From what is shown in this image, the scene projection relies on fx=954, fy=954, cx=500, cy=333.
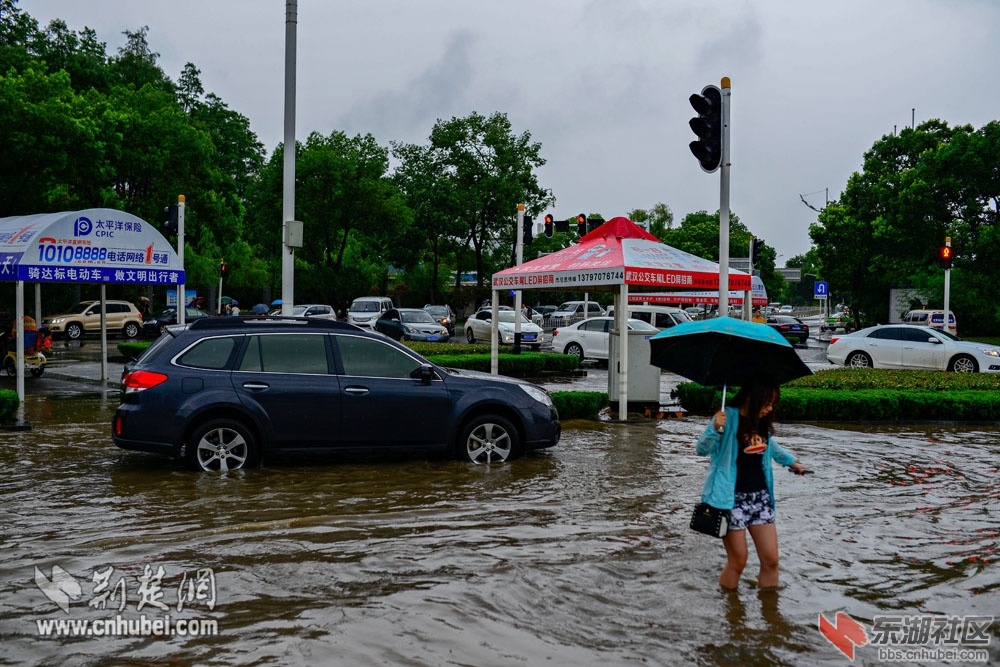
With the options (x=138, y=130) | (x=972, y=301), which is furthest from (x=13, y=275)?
(x=972, y=301)

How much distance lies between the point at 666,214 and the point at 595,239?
8710cm

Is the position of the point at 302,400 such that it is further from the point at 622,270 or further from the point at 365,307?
the point at 365,307

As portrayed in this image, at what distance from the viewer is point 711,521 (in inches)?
222

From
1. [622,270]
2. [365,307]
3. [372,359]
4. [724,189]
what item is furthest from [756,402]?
[365,307]

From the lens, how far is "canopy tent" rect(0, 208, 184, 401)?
1451 centimetres

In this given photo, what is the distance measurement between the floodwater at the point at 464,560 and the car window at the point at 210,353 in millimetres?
1113

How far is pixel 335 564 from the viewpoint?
6.41m

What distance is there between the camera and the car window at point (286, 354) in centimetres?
977

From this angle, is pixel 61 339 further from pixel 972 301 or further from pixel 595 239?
pixel 972 301

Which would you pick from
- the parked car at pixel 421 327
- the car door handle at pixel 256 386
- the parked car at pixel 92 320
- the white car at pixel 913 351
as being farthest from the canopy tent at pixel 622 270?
the parked car at pixel 92 320

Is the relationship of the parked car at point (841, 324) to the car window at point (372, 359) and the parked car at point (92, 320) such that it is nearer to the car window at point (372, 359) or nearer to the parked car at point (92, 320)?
the parked car at point (92, 320)

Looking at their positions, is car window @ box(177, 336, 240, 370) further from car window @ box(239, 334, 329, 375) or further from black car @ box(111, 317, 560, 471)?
car window @ box(239, 334, 329, 375)

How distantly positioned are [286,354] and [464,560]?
4.05 meters

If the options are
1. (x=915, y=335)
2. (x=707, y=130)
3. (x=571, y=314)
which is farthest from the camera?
(x=571, y=314)
